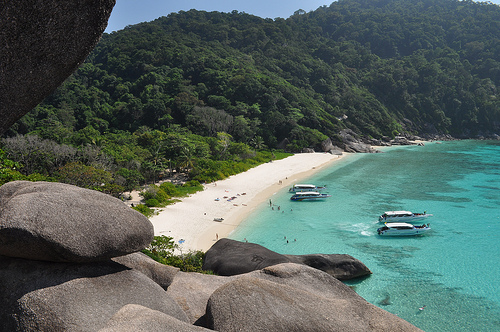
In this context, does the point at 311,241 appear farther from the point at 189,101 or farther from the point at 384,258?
the point at 189,101

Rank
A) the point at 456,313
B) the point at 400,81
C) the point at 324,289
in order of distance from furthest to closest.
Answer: the point at 400,81
the point at 456,313
the point at 324,289

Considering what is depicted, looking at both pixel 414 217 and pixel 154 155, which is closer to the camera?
pixel 414 217

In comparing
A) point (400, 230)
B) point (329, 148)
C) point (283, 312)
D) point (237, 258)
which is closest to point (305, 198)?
point (400, 230)

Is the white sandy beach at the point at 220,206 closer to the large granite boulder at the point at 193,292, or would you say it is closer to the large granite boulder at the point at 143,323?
the large granite boulder at the point at 193,292

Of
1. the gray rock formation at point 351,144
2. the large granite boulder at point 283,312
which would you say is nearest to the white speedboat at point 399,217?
the large granite boulder at point 283,312

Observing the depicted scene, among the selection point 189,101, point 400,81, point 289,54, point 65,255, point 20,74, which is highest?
point 289,54

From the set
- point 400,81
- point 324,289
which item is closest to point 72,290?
point 324,289

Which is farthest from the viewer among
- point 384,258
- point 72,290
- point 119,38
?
point 119,38

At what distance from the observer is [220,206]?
111ft

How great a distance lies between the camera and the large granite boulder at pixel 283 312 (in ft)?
19.2

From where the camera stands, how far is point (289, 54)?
13200cm

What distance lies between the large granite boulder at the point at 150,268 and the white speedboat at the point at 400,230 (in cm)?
2355

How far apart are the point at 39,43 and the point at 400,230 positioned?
29596mm

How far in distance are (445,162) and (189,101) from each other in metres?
60.3
